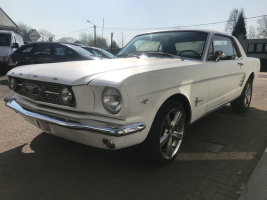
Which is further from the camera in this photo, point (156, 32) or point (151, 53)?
point (156, 32)

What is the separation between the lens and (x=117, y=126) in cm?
199

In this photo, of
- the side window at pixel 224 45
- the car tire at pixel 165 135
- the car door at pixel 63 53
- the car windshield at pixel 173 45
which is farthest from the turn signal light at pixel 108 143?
the car door at pixel 63 53

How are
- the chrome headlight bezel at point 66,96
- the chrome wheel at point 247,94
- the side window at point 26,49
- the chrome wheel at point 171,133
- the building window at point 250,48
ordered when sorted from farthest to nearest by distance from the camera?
the building window at point 250,48 → the side window at point 26,49 → the chrome wheel at point 247,94 → the chrome wheel at point 171,133 → the chrome headlight bezel at point 66,96

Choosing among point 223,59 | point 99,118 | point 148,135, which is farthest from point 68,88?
A: point 223,59

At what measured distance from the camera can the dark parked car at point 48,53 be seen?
283 inches

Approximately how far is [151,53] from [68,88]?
5.84ft

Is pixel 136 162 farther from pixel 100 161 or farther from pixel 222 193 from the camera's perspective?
pixel 222 193

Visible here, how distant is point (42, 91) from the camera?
95.2 inches

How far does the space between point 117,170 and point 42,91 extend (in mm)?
1217

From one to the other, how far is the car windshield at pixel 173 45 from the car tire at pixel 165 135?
1105mm

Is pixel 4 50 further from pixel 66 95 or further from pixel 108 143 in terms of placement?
pixel 108 143

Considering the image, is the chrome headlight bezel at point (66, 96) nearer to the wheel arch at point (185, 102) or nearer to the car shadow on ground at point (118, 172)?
the car shadow on ground at point (118, 172)

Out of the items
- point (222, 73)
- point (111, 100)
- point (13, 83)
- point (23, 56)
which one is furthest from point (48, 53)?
point (111, 100)

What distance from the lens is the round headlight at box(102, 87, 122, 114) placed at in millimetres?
1979
